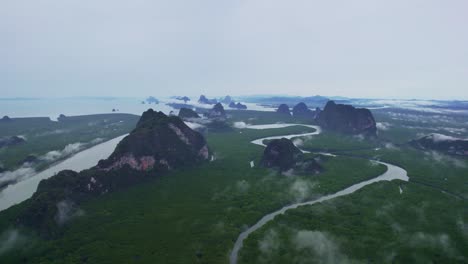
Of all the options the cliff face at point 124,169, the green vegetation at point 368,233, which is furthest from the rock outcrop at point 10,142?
the green vegetation at point 368,233

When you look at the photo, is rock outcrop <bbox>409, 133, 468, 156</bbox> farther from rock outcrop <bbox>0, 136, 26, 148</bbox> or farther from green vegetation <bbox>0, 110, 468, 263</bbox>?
rock outcrop <bbox>0, 136, 26, 148</bbox>

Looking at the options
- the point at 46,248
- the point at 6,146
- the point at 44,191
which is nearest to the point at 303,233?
the point at 46,248

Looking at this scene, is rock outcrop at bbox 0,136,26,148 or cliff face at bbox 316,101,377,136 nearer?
rock outcrop at bbox 0,136,26,148

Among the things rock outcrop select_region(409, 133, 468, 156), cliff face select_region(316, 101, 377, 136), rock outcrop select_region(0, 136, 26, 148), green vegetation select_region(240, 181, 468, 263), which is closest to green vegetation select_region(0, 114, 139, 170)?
rock outcrop select_region(0, 136, 26, 148)

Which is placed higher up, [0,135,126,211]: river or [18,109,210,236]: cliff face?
[18,109,210,236]: cliff face

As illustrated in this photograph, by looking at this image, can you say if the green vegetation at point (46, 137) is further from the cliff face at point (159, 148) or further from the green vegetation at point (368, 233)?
the green vegetation at point (368, 233)

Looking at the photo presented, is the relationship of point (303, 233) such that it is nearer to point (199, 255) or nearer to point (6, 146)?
point (199, 255)
